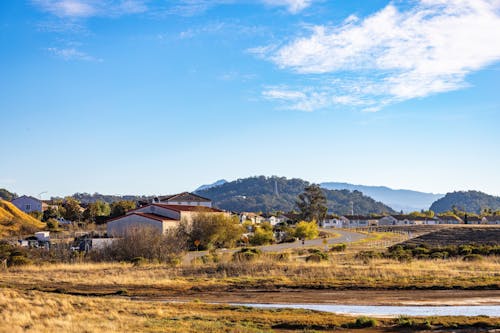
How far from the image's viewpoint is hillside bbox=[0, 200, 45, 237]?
7494 cm

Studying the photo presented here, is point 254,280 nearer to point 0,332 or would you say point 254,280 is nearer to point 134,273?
point 134,273

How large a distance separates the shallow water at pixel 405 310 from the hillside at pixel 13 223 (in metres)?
57.9

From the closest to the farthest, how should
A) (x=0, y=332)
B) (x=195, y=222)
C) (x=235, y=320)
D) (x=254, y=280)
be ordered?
(x=0, y=332)
(x=235, y=320)
(x=254, y=280)
(x=195, y=222)

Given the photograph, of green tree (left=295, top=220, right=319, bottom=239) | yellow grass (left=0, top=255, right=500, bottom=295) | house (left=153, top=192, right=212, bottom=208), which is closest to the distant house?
house (left=153, top=192, right=212, bottom=208)

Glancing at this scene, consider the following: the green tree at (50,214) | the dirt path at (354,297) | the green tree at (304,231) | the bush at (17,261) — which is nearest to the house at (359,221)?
the green tree at (304,231)

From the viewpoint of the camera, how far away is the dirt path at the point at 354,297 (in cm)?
2689

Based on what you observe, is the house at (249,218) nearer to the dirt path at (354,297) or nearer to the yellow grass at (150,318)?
the dirt path at (354,297)

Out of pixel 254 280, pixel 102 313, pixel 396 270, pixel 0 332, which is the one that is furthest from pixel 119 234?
pixel 0 332

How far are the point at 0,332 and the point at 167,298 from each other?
481 inches

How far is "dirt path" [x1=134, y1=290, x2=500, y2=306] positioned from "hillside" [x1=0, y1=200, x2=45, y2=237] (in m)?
51.3

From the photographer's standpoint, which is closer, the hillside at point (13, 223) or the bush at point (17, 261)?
the bush at point (17, 261)

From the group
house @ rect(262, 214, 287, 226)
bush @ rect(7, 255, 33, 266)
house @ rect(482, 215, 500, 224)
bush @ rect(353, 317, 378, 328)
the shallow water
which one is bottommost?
the shallow water

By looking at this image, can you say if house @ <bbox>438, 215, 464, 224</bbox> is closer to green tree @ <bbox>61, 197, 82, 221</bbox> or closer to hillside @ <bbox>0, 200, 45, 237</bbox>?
green tree @ <bbox>61, 197, 82, 221</bbox>

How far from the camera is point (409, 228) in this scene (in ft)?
444
